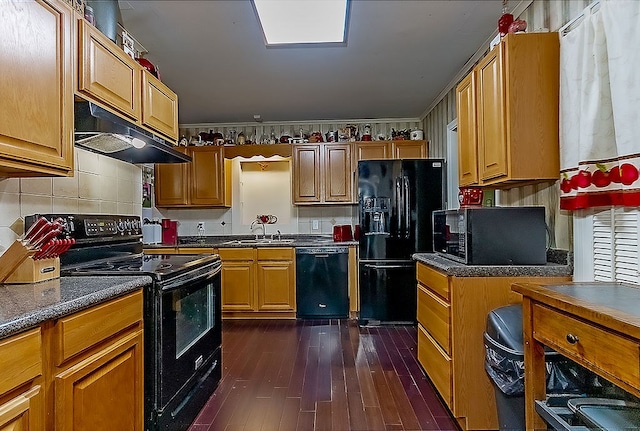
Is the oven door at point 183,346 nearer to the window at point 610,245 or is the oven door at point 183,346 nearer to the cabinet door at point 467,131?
the cabinet door at point 467,131

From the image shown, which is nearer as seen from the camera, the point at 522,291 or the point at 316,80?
the point at 522,291

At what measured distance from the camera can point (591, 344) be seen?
108 centimetres

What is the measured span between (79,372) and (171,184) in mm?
3701

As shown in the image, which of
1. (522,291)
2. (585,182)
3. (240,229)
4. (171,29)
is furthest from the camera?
(240,229)

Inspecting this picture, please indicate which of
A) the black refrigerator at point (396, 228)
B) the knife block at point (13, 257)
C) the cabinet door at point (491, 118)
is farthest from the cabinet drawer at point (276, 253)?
the knife block at point (13, 257)

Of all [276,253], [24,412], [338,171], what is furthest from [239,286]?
[24,412]

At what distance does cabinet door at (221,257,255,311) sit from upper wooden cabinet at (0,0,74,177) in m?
2.74

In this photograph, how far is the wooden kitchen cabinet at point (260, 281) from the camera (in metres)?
4.23

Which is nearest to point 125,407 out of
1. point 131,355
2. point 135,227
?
point 131,355

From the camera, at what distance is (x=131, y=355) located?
5.33ft

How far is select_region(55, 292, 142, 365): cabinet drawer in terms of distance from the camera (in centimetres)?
121

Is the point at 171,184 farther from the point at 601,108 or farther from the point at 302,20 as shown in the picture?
the point at 601,108

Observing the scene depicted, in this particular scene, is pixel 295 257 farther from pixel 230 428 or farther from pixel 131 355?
pixel 131 355

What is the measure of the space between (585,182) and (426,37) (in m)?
1.58
